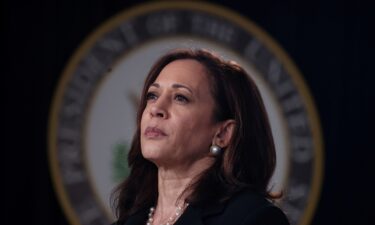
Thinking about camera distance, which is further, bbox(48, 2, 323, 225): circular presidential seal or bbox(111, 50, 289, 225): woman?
bbox(48, 2, 323, 225): circular presidential seal

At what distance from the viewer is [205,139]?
5.18 ft

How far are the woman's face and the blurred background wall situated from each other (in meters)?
1.87

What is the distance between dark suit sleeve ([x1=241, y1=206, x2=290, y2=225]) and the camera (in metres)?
1.48

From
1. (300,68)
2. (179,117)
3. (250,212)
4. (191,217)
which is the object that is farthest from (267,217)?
(300,68)

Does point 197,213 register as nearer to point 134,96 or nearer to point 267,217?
point 267,217

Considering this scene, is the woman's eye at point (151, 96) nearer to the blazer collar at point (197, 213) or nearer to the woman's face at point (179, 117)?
the woman's face at point (179, 117)

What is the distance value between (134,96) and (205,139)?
1.91 meters

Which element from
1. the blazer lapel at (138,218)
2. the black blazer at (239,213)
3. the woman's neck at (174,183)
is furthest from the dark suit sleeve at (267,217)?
the blazer lapel at (138,218)

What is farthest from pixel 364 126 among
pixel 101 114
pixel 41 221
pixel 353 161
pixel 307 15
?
pixel 41 221

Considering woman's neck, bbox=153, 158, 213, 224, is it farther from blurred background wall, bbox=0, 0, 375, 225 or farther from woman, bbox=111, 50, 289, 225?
blurred background wall, bbox=0, 0, 375, 225

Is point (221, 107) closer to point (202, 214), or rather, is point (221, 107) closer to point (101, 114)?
point (202, 214)

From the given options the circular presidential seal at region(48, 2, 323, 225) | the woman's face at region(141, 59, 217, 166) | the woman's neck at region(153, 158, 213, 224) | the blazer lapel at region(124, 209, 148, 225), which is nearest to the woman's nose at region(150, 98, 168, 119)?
the woman's face at region(141, 59, 217, 166)

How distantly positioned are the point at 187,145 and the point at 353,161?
2.00 m

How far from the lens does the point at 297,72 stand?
346cm
